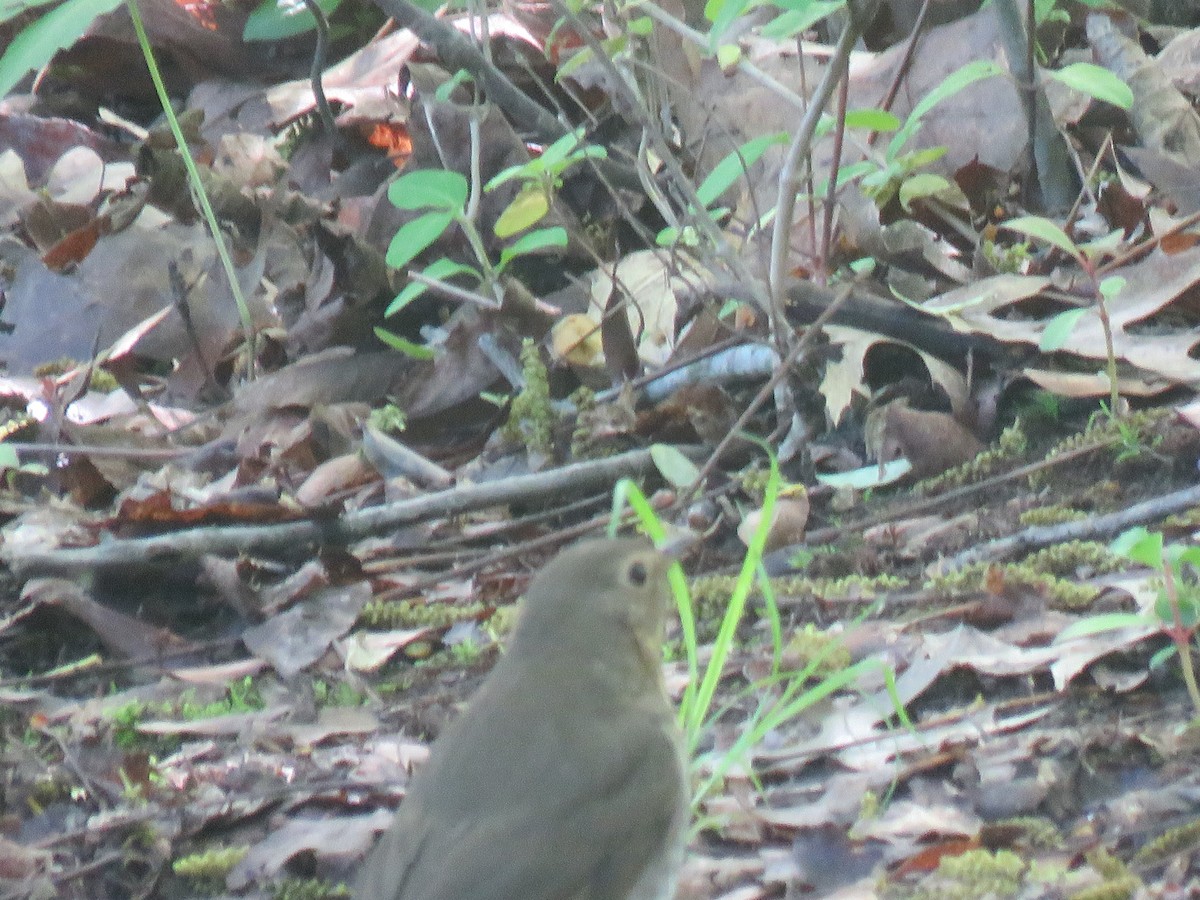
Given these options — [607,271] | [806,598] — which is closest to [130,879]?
[806,598]

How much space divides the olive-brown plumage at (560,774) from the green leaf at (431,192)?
5.74 ft

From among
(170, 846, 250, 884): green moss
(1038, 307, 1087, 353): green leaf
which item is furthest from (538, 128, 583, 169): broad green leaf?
(170, 846, 250, 884): green moss

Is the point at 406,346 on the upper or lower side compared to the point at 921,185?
lower

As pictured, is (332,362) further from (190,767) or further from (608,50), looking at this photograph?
(190,767)

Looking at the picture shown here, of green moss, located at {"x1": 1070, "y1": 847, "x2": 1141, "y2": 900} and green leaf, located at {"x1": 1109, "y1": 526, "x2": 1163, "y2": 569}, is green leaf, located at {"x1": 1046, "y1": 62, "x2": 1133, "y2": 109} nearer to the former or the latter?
green leaf, located at {"x1": 1109, "y1": 526, "x2": 1163, "y2": 569}

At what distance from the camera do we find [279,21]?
697 cm

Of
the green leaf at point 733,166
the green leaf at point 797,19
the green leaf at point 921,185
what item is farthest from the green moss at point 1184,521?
the green leaf at point 921,185

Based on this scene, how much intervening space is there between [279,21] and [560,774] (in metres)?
5.33

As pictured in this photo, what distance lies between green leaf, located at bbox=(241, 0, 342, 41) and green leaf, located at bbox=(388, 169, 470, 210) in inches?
110

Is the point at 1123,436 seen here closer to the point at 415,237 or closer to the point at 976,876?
the point at 976,876

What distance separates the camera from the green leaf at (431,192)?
4.34 m

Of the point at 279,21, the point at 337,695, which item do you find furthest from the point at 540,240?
the point at 279,21

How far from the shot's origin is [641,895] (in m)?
2.46

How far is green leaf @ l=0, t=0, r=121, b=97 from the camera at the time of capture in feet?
13.2
